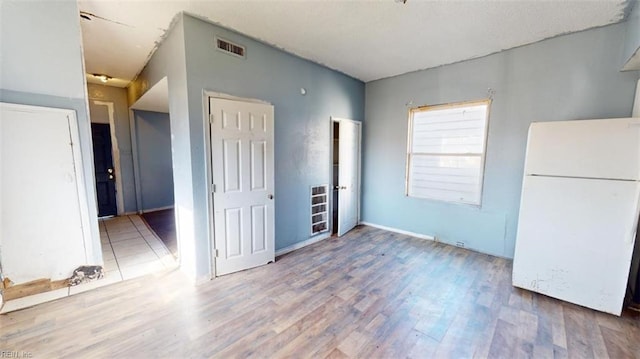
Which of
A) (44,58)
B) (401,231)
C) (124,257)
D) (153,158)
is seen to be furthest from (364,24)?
(153,158)

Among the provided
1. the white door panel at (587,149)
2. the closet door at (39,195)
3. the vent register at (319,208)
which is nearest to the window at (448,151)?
the white door panel at (587,149)

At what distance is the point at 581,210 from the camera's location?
2.27 metres

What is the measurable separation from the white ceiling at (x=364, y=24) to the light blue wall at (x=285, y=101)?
223mm

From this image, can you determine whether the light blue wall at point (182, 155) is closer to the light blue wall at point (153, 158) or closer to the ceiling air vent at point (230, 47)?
the ceiling air vent at point (230, 47)

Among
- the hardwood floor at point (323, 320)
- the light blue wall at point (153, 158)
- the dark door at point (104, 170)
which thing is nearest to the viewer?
the hardwood floor at point (323, 320)

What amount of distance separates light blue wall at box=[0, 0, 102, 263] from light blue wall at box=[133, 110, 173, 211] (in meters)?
3.25

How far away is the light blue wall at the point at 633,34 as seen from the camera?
7.11ft

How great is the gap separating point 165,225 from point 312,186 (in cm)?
305

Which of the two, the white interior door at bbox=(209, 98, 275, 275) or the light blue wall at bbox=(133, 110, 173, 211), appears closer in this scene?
the white interior door at bbox=(209, 98, 275, 275)

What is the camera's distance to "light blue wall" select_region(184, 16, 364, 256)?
8.57ft

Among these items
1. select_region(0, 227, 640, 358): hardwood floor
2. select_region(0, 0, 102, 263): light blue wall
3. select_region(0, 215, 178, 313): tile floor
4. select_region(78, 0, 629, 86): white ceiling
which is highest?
select_region(78, 0, 629, 86): white ceiling

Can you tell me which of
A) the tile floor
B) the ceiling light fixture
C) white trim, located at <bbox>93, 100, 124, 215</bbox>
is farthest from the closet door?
white trim, located at <bbox>93, 100, 124, 215</bbox>

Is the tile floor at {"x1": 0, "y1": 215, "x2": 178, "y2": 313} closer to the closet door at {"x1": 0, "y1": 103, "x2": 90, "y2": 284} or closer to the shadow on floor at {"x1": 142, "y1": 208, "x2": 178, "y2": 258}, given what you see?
the shadow on floor at {"x1": 142, "y1": 208, "x2": 178, "y2": 258}

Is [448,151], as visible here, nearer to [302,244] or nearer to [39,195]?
[302,244]
